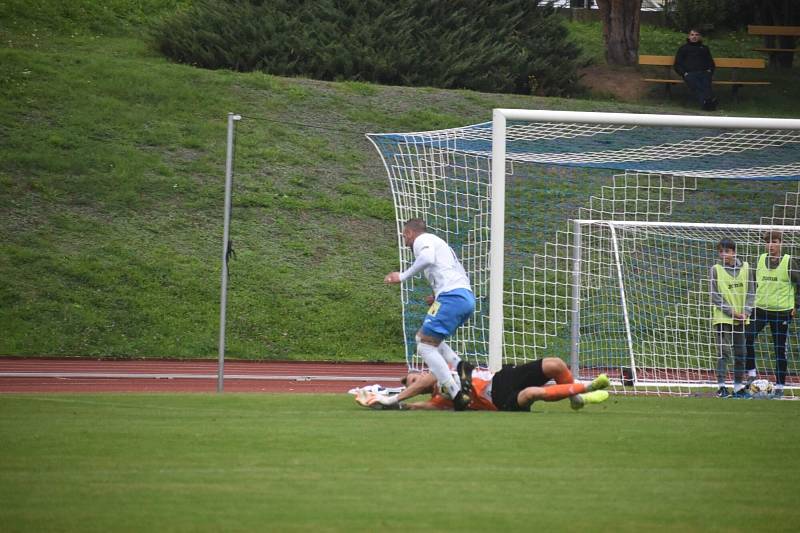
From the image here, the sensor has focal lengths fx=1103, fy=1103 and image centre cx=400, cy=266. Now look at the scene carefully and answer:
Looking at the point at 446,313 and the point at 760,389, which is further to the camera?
the point at 760,389

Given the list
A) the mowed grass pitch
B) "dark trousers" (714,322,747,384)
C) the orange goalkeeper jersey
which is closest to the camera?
the mowed grass pitch

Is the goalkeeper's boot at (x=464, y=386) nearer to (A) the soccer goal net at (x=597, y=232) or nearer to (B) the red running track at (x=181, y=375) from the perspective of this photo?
A: (A) the soccer goal net at (x=597, y=232)

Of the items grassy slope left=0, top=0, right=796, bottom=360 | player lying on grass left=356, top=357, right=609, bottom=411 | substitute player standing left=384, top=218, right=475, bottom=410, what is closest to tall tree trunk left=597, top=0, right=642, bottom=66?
grassy slope left=0, top=0, right=796, bottom=360

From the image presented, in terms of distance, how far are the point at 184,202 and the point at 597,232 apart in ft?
27.4

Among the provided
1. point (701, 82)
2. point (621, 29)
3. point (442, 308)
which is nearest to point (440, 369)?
point (442, 308)

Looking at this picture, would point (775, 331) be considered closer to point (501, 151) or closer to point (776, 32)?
point (501, 151)

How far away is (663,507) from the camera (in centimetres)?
585

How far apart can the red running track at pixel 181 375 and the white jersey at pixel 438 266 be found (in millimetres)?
4028

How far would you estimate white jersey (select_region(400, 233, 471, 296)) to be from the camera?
34.3 feet

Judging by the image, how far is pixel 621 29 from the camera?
33.0 meters

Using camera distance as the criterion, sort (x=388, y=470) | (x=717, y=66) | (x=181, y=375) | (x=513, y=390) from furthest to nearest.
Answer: (x=717, y=66) → (x=181, y=375) → (x=513, y=390) → (x=388, y=470)

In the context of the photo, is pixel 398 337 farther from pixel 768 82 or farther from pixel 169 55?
pixel 768 82

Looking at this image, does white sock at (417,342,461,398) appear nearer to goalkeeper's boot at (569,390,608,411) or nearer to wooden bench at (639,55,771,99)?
→ goalkeeper's boot at (569,390,608,411)

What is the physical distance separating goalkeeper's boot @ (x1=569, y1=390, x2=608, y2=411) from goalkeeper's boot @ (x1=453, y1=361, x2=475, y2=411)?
0.95 meters
